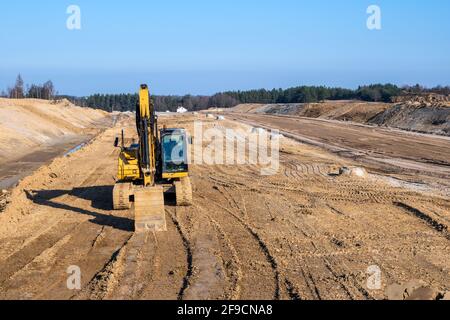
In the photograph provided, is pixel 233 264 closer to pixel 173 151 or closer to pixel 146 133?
pixel 146 133

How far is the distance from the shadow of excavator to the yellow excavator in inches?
26.6

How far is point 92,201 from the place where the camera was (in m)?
17.8

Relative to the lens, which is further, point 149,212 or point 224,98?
point 224,98

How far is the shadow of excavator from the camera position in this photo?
48.1 ft

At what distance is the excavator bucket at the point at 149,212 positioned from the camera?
532 inches

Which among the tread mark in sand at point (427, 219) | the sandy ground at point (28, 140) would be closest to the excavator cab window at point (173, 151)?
the tread mark in sand at point (427, 219)

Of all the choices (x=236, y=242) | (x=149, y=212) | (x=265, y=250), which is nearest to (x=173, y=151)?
(x=149, y=212)

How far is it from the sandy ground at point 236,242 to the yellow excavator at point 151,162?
0.64 m

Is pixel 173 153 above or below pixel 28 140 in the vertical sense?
above

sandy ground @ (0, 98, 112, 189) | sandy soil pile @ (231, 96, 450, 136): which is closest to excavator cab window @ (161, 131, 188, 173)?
sandy ground @ (0, 98, 112, 189)

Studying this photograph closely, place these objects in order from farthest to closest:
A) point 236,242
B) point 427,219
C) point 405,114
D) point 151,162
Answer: point 405,114 → point 427,219 → point 151,162 → point 236,242

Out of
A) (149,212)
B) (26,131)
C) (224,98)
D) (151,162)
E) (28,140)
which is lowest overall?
(28,140)

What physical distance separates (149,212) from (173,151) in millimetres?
2901

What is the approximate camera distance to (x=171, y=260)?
36.3ft
